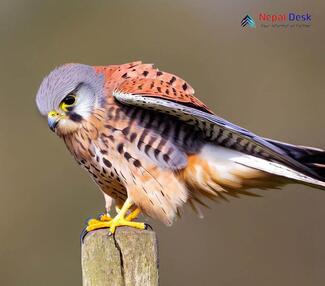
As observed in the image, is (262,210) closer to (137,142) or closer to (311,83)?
(311,83)

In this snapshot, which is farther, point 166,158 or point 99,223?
point 166,158

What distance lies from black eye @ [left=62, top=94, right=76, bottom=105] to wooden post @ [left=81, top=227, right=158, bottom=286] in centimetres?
92

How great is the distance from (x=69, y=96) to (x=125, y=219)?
64cm

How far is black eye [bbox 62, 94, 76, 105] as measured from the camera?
13.1 feet

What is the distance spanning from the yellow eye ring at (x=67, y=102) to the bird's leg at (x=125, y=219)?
1.71 ft

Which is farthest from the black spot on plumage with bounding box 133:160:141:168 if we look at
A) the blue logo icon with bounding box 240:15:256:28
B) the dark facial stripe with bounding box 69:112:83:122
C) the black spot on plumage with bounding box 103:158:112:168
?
the blue logo icon with bounding box 240:15:256:28

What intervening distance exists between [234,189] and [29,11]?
519 centimetres

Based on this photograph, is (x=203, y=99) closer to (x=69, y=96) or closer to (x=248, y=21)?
(x=248, y=21)

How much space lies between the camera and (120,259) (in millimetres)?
3184

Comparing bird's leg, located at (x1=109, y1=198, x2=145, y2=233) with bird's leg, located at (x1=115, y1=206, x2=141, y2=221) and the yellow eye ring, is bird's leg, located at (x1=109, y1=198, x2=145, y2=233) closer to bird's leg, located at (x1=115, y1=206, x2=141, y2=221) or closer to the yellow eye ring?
bird's leg, located at (x1=115, y1=206, x2=141, y2=221)

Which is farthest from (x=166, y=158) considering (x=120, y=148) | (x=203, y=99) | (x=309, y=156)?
(x=203, y=99)

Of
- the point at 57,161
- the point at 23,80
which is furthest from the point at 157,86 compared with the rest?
the point at 23,80

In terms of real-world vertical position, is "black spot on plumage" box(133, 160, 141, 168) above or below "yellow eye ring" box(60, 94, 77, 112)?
below

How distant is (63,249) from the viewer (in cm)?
664
